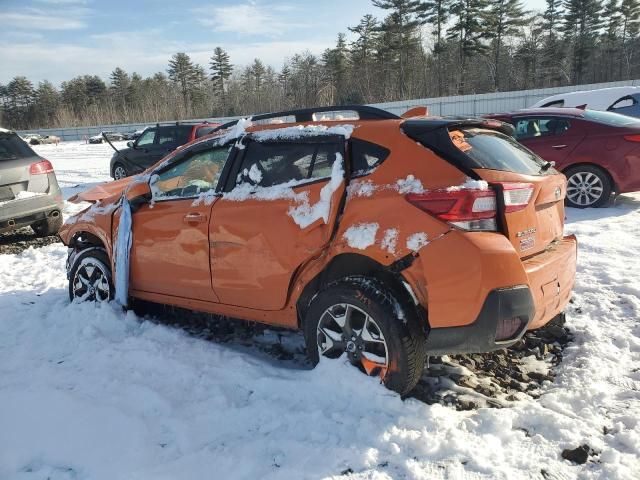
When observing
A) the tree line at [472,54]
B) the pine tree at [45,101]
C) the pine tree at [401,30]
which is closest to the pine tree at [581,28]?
the tree line at [472,54]

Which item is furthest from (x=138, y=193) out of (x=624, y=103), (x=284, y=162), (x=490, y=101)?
(x=490, y=101)

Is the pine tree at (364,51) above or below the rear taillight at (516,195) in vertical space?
above

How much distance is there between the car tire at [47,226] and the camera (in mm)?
8203

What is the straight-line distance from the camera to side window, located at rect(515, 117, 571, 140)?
8.02 m

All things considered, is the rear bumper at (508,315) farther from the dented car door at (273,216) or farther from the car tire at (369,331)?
the dented car door at (273,216)

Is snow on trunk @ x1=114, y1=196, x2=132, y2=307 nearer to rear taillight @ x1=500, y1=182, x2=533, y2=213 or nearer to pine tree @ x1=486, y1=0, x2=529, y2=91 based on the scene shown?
rear taillight @ x1=500, y1=182, x2=533, y2=213

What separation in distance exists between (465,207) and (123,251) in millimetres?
2956

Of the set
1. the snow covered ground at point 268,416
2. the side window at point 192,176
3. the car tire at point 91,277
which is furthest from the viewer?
the car tire at point 91,277

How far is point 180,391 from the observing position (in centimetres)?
336

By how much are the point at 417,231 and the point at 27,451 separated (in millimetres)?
2406

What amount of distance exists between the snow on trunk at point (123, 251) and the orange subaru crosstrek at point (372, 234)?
32 centimetres

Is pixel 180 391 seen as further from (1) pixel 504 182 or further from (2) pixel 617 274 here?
(2) pixel 617 274

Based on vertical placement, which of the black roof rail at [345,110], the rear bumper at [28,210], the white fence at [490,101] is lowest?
the rear bumper at [28,210]

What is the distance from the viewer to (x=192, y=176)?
13.5ft
